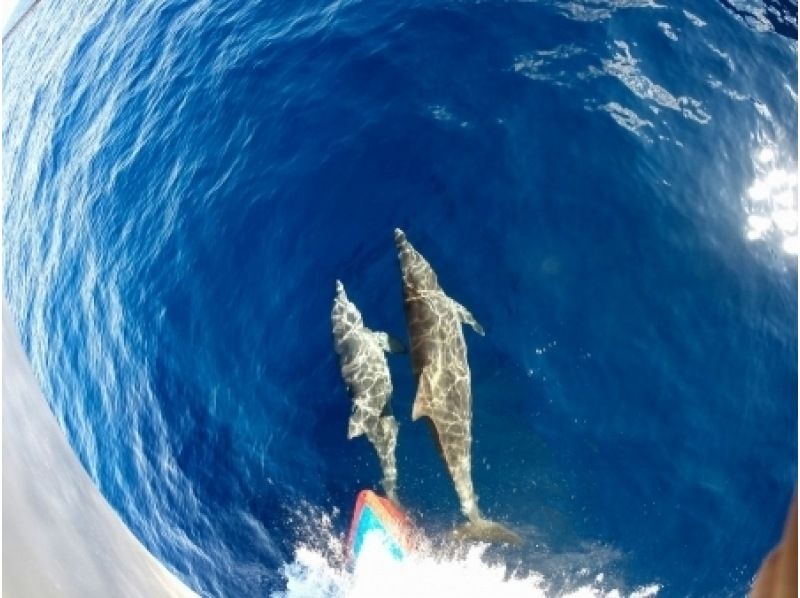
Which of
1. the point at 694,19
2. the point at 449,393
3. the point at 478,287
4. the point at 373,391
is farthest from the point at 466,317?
the point at 694,19

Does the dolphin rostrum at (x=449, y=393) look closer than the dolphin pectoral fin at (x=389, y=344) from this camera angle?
Yes

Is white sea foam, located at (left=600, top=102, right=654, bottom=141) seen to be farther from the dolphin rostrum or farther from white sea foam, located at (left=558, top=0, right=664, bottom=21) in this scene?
the dolphin rostrum

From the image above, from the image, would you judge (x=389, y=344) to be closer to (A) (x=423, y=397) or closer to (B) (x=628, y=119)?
(A) (x=423, y=397)

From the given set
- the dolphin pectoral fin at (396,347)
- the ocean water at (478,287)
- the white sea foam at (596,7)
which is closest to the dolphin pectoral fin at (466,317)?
the ocean water at (478,287)

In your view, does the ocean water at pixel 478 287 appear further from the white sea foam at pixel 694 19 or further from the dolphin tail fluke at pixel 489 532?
the dolphin tail fluke at pixel 489 532

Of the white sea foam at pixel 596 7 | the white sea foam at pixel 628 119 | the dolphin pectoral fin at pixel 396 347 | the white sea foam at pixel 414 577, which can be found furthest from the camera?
the white sea foam at pixel 596 7

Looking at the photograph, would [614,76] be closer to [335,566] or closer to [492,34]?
[492,34]
